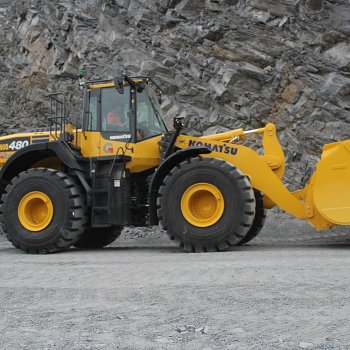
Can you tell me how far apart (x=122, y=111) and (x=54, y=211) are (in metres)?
1.95

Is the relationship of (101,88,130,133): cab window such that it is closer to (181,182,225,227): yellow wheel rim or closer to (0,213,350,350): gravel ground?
(181,182,225,227): yellow wheel rim

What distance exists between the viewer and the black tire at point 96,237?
9492mm

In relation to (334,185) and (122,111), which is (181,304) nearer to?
(334,185)

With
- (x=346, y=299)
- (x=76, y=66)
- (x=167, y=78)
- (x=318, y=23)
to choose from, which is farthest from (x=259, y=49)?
(x=346, y=299)

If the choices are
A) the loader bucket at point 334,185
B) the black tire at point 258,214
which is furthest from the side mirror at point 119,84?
the loader bucket at point 334,185

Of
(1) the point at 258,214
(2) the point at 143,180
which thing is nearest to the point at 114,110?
(2) the point at 143,180

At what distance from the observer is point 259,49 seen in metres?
14.1

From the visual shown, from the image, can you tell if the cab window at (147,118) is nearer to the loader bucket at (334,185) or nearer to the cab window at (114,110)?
the cab window at (114,110)

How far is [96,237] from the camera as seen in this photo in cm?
955

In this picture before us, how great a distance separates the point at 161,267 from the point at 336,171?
320 cm

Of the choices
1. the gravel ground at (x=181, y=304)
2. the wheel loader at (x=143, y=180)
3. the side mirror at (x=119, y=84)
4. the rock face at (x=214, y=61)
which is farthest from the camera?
the rock face at (x=214, y=61)

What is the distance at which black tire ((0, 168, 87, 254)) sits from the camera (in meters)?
7.84

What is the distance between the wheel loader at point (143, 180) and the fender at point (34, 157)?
17mm

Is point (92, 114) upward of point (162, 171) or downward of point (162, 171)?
upward
